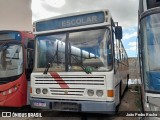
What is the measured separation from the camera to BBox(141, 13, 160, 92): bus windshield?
4.62m

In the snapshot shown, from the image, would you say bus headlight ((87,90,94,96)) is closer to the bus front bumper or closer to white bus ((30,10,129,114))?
white bus ((30,10,129,114))

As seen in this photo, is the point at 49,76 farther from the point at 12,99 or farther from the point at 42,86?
the point at 12,99

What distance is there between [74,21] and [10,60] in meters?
2.63

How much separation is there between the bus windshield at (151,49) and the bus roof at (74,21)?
1423mm

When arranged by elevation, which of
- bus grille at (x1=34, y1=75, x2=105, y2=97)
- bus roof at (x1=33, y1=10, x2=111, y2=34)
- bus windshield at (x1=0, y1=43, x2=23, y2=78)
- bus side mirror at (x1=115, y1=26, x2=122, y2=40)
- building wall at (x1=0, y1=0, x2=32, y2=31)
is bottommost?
bus grille at (x1=34, y1=75, x2=105, y2=97)

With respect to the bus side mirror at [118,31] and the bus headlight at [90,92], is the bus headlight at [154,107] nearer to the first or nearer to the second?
the bus headlight at [90,92]

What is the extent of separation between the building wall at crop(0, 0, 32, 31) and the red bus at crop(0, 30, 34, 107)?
11792 millimetres

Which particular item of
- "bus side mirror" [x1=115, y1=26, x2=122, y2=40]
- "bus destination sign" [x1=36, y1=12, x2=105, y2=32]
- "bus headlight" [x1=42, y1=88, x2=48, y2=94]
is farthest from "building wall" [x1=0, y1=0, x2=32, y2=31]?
"bus side mirror" [x1=115, y1=26, x2=122, y2=40]

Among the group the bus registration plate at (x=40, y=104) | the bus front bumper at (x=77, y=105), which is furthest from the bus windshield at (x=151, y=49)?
the bus registration plate at (x=40, y=104)

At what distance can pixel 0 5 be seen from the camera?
62.6ft

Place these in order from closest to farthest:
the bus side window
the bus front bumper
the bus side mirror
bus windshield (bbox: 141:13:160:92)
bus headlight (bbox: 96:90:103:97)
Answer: bus windshield (bbox: 141:13:160:92), the bus front bumper, bus headlight (bbox: 96:90:103:97), the bus side mirror, the bus side window

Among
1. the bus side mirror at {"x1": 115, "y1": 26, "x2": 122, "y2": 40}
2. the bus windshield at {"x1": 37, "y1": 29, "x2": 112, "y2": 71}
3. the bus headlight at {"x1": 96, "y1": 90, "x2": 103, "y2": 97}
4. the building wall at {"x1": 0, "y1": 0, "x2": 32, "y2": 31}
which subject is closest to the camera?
the bus headlight at {"x1": 96, "y1": 90, "x2": 103, "y2": 97}

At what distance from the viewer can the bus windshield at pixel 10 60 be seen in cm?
754

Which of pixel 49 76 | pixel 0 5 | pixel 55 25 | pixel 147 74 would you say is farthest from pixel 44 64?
pixel 0 5
